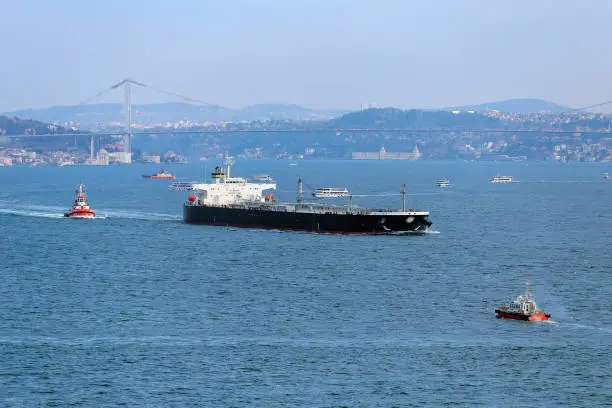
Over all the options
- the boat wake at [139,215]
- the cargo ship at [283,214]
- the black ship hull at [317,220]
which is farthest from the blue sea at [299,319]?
the boat wake at [139,215]

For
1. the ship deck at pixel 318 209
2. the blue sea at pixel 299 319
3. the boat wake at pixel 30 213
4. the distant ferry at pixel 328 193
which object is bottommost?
the blue sea at pixel 299 319

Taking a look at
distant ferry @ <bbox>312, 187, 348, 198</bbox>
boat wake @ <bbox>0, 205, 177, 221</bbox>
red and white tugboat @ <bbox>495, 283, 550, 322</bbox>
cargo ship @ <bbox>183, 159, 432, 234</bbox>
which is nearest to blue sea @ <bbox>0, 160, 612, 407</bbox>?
red and white tugboat @ <bbox>495, 283, 550, 322</bbox>

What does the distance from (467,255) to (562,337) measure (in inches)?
1014

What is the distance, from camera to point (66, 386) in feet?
116

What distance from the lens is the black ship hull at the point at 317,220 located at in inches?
3110

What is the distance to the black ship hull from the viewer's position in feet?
259

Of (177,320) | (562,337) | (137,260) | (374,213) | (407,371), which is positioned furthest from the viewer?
(374,213)

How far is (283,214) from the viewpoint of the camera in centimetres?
8419

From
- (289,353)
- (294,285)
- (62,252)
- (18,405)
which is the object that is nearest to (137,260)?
(62,252)

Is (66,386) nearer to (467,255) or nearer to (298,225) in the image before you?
(467,255)

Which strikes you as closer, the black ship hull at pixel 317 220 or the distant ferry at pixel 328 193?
the black ship hull at pixel 317 220

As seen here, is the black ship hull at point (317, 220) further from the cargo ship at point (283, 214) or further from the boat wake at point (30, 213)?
the boat wake at point (30, 213)

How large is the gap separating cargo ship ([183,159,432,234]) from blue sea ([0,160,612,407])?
151cm

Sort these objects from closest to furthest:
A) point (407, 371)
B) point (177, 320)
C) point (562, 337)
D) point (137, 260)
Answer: point (407, 371), point (562, 337), point (177, 320), point (137, 260)
